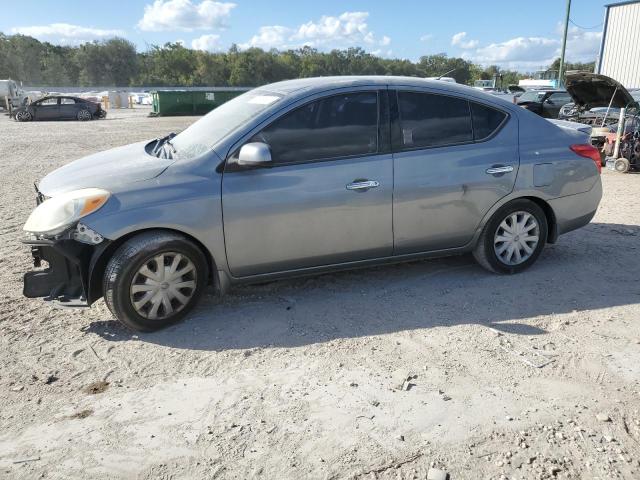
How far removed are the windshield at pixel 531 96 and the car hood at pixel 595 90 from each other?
685 centimetres

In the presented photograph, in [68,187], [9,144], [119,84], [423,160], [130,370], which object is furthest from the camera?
[119,84]

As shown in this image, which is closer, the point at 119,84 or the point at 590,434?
the point at 590,434

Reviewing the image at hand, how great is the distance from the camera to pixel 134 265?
373 cm

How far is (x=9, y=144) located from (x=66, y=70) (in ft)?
271

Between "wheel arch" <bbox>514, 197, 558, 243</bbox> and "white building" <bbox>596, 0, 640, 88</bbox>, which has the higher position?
"white building" <bbox>596, 0, 640, 88</bbox>

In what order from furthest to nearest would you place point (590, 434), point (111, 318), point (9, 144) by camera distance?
point (9, 144), point (111, 318), point (590, 434)

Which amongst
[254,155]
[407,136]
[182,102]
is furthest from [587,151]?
[182,102]

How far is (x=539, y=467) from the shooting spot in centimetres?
259

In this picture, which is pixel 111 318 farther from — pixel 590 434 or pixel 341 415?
pixel 590 434

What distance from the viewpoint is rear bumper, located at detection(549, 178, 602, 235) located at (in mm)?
4980

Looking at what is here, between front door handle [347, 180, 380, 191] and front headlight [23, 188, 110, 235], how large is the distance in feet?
5.83

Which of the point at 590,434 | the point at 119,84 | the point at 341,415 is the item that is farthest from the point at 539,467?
the point at 119,84

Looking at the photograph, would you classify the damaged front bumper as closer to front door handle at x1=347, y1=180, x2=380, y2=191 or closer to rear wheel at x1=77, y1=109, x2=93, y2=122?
front door handle at x1=347, y1=180, x2=380, y2=191

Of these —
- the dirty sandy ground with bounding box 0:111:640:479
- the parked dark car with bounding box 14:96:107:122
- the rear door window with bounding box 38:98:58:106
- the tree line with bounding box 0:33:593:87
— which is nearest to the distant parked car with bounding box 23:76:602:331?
the dirty sandy ground with bounding box 0:111:640:479
